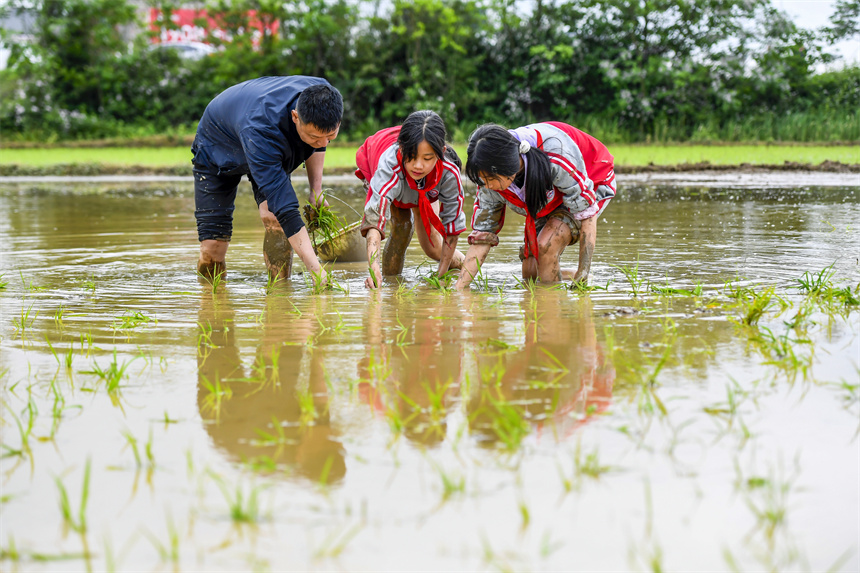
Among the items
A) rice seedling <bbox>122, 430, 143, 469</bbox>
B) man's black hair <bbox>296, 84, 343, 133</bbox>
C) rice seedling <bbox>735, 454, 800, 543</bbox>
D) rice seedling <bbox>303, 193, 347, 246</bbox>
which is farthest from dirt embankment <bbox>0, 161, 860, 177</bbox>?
rice seedling <bbox>122, 430, 143, 469</bbox>

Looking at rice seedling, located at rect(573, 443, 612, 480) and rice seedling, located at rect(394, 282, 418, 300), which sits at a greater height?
rice seedling, located at rect(394, 282, 418, 300)

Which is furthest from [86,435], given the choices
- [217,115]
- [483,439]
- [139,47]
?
[139,47]

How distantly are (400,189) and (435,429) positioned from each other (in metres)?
2.71

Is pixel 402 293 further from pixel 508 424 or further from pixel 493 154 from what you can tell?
pixel 508 424

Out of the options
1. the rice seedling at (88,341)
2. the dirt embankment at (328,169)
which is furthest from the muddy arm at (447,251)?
the dirt embankment at (328,169)

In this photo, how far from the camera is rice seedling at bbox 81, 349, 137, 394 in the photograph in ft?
8.46

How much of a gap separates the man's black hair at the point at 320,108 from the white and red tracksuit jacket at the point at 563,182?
0.90m

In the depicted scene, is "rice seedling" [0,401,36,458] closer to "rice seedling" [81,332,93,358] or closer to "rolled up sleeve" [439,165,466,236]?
"rice seedling" [81,332,93,358]

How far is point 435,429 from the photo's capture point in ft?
7.22

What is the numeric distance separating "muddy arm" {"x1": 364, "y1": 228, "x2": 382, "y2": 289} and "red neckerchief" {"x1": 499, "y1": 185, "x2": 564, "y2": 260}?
0.73 m

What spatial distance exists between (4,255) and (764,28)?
70.3 ft

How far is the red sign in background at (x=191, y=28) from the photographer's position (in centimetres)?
2506

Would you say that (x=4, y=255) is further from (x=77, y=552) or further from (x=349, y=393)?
(x=77, y=552)

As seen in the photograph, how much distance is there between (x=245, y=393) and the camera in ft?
8.32
